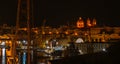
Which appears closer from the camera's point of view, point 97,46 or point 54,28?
point 97,46

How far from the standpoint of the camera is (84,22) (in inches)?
2202

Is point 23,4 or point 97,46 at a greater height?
point 23,4

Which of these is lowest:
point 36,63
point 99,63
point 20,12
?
point 36,63

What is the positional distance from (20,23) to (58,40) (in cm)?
3004

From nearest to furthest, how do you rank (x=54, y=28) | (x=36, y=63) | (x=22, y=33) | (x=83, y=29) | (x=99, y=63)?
1. (x=99, y=63)
2. (x=36, y=63)
3. (x=22, y=33)
4. (x=83, y=29)
5. (x=54, y=28)

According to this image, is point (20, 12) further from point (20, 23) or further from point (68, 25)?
point (68, 25)

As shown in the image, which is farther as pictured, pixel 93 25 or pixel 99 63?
pixel 93 25

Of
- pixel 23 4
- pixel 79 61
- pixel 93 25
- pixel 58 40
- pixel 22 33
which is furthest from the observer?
pixel 93 25

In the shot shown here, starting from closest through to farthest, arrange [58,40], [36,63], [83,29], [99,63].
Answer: [99,63] → [36,63] → [58,40] → [83,29]

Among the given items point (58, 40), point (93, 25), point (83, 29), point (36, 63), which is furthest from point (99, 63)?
point (93, 25)

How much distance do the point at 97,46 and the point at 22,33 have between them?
534cm

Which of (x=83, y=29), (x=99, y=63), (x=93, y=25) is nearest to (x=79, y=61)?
(x=99, y=63)

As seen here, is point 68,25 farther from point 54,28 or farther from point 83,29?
point 83,29

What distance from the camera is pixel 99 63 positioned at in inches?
221
